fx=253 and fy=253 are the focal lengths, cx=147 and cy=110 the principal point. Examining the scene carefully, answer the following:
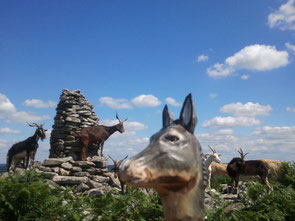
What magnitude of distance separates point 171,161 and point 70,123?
10632mm

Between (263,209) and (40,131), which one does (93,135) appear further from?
(263,209)

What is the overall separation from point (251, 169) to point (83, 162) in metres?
8.17

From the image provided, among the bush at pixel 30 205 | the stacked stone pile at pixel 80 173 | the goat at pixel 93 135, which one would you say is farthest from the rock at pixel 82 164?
the bush at pixel 30 205

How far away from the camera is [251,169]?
12609mm

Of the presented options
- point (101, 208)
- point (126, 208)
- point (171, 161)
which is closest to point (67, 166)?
point (101, 208)

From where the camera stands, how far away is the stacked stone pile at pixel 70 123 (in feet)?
38.9

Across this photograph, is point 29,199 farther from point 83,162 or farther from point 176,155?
point 83,162

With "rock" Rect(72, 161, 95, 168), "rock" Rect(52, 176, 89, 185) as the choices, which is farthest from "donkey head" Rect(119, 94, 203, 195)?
"rock" Rect(72, 161, 95, 168)

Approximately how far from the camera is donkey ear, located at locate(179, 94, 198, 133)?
8.24ft

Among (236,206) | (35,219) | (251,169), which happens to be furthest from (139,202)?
(251,169)

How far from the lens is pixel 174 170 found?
221cm

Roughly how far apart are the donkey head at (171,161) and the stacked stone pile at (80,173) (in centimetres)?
784

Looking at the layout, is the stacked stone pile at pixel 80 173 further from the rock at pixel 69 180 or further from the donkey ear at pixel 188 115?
the donkey ear at pixel 188 115

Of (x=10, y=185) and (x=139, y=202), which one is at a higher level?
(x=10, y=185)
